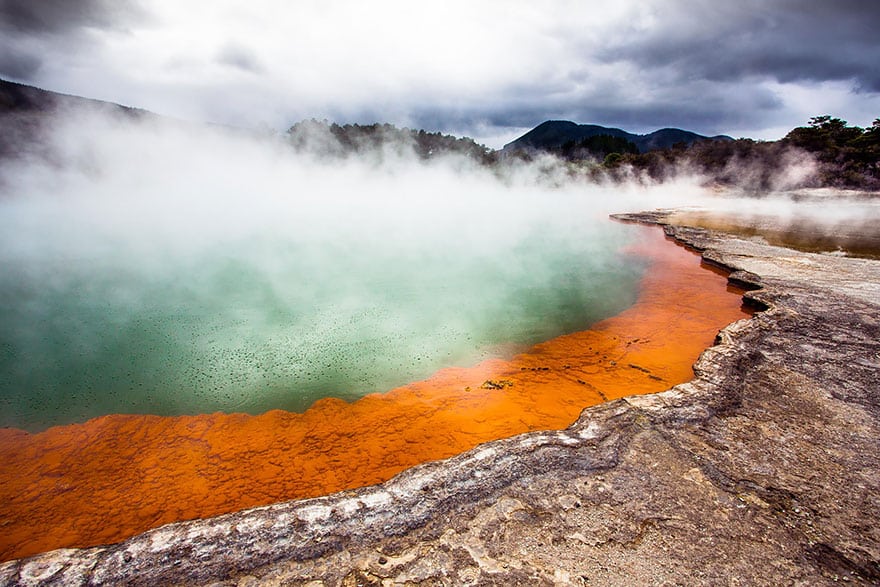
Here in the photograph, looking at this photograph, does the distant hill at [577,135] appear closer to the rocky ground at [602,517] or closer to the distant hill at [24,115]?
the distant hill at [24,115]

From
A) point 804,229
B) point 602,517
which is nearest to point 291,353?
point 602,517

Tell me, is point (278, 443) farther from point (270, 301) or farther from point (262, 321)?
point (270, 301)

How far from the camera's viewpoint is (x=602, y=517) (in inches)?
97.7

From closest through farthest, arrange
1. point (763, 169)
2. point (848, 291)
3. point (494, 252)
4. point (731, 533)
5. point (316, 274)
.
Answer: point (731, 533) → point (848, 291) → point (316, 274) → point (494, 252) → point (763, 169)

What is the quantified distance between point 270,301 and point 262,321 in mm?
1151

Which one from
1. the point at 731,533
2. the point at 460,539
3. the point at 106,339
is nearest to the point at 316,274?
the point at 106,339

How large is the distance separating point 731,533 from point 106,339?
28.5 ft

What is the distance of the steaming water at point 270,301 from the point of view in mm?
5270

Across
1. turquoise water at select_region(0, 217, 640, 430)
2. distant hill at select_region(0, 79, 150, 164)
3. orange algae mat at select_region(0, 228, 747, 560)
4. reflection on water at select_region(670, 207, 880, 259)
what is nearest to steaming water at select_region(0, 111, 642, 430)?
turquoise water at select_region(0, 217, 640, 430)

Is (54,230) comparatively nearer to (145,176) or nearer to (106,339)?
(106,339)

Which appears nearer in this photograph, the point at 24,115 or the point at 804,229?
the point at 804,229

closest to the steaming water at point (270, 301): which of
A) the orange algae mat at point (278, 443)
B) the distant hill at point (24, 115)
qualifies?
the orange algae mat at point (278, 443)

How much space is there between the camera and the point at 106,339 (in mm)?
6547

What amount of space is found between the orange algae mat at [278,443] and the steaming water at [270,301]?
0.42m
